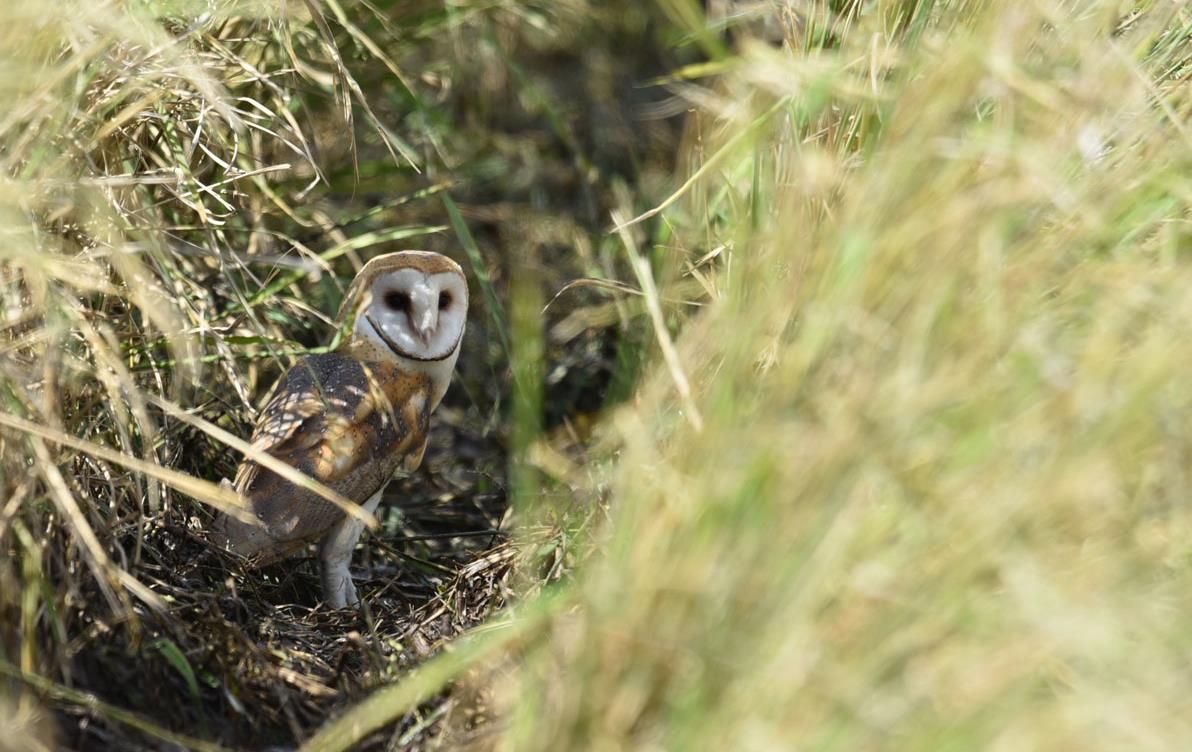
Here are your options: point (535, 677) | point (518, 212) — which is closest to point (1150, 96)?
point (535, 677)

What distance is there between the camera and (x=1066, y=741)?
1399 millimetres

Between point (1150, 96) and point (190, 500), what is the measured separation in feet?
6.68

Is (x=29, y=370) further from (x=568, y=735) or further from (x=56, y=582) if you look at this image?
(x=568, y=735)

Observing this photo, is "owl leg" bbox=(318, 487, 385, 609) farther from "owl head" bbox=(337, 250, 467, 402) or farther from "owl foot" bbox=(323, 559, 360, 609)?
"owl head" bbox=(337, 250, 467, 402)

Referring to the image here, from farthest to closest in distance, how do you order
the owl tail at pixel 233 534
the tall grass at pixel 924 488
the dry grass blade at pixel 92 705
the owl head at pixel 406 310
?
1. the owl head at pixel 406 310
2. the owl tail at pixel 233 534
3. the dry grass blade at pixel 92 705
4. the tall grass at pixel 924 488

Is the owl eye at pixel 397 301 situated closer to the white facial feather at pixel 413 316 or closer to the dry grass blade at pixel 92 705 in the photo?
the white facial feather at pixel 413 316

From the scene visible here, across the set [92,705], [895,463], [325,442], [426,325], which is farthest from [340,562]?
[895,463]

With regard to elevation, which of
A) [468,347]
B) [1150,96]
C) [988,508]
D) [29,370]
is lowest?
[468,347]

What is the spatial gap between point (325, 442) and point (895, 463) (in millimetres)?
1513

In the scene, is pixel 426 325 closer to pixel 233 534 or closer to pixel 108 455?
pixel 233 534

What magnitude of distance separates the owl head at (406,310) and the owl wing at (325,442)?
0.18ft

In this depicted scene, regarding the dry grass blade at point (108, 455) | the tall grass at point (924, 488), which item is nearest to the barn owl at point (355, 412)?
the dry grass blade at point (108, 455)

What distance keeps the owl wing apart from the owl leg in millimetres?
41

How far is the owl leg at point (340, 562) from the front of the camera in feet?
8.96
